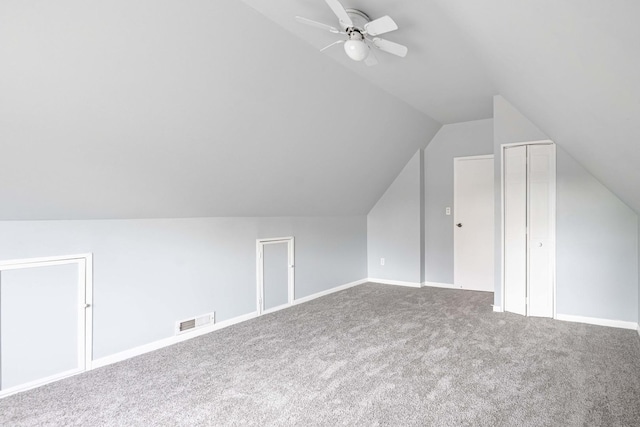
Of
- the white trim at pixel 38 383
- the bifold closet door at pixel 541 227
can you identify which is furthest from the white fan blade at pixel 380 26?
the white trim at pixel 38 383

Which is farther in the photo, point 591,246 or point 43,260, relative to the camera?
point 591,246

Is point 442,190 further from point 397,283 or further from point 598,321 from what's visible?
point 598,321

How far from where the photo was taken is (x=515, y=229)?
4105mm

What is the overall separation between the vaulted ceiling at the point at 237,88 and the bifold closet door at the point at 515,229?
2.73ft

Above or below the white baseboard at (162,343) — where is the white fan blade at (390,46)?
above

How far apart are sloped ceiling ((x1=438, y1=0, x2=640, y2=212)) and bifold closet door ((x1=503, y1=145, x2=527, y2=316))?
1.82 meters

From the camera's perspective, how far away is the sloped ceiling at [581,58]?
86 cm

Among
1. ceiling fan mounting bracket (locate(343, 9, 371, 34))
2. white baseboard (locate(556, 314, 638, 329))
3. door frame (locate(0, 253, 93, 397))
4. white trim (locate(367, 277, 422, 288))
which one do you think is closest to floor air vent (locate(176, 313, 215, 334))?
door frame (locate(0, 253, 93, 397))

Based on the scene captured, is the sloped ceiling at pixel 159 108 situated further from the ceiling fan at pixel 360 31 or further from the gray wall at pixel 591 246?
the gray wall at pixel 591 246

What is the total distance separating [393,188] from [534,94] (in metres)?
3.38

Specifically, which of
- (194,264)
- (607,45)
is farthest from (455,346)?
(607,45)

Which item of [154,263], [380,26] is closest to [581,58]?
[380,26]

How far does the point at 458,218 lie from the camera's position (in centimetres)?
543

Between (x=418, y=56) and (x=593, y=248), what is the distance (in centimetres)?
256
